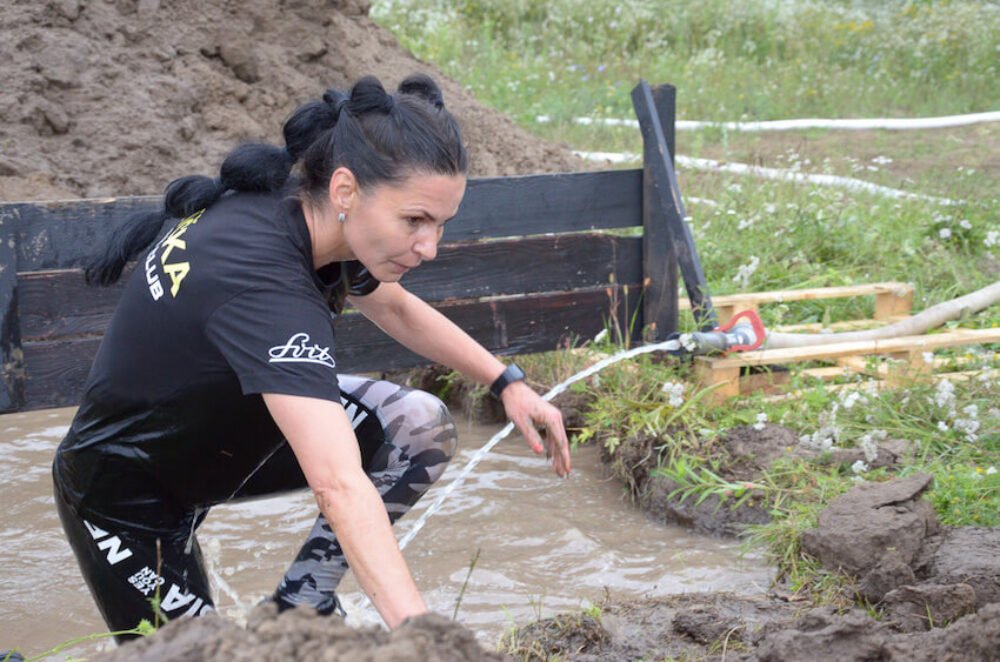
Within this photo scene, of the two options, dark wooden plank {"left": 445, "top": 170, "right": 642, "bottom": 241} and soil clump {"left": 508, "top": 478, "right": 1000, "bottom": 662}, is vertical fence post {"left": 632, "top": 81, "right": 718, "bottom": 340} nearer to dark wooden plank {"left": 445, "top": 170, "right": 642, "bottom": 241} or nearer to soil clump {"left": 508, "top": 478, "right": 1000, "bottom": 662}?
dark wooden plank {"left": 445, "top": 170, "right": 642, "bottom": 241}

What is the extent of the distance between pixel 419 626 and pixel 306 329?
2.79 ft

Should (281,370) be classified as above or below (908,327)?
above

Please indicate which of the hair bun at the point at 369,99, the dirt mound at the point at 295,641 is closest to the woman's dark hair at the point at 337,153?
the hair bun at the point at 369,99

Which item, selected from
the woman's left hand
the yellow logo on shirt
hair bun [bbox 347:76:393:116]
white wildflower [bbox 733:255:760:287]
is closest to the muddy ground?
the woman's left hand

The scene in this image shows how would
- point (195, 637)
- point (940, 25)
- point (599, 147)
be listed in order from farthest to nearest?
point (940, 25) < point (599, 147) < point (195, 637)

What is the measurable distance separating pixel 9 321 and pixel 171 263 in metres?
1.77

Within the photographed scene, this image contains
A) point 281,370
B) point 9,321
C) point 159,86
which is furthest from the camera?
point 159,86

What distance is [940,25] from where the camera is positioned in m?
13.8

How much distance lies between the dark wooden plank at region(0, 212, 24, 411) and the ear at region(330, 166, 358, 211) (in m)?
1.99

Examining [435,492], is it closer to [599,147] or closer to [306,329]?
[306,329]

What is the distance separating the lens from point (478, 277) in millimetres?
4926

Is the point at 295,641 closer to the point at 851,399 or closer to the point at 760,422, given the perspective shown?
the point at 760,422

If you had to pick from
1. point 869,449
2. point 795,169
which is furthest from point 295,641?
point 795,169

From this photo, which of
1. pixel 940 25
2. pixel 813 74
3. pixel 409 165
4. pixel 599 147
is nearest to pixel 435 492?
pixel 409 165
